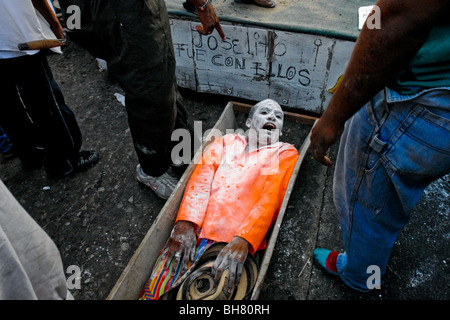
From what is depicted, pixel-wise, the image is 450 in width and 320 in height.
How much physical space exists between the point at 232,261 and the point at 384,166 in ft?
3.81

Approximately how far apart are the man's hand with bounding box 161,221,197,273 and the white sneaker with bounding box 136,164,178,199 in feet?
2.11

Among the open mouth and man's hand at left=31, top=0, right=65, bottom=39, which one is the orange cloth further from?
man's hand at left=31, top=0, right=65, bottom=39

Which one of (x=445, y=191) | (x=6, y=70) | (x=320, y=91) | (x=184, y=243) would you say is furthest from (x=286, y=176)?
(x=6, y=70)

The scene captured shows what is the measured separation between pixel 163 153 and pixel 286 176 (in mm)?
1111

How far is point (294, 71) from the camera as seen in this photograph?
3393mm

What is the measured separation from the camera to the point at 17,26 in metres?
2.08

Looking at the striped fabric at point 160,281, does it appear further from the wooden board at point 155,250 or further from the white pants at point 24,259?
the white pants at point 24,259

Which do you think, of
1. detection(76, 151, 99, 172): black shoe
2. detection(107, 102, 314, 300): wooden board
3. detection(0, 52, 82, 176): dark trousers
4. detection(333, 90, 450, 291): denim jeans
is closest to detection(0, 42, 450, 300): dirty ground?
detection(76, 151, 99, 172): black shoe

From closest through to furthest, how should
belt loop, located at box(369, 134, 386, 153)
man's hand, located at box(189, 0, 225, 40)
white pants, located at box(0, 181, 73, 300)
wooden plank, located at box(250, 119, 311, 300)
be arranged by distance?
1. white pants, located at box(0, 181, 73, 300)
2. belt loop, located at box(369, 134, 386, 153)
3. wooden plank, located at box(250, 119, 311, 300)
4. man's hand, located at box(189, 0, 225, 40)

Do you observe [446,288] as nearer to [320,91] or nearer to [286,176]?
[286,176]

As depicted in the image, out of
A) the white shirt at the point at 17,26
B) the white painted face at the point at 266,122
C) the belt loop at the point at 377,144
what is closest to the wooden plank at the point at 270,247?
the white painted face at the point at 266,122

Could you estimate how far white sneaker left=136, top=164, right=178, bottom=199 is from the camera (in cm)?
289

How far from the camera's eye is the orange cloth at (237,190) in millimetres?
2258

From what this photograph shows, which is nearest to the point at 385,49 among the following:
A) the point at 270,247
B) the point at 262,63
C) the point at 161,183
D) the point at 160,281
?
the point at 270,247
